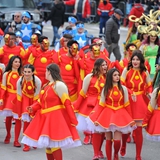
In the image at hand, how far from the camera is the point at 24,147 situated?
11117 mm

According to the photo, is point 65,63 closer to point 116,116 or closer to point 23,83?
point 23,83

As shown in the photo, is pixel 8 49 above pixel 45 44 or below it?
below

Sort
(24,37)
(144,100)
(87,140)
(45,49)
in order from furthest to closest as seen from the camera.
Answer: (24,37) → (45,49) → (87,140) → (144,100)

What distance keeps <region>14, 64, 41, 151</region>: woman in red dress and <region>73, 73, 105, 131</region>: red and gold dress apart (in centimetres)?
→ 73

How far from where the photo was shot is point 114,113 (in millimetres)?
9930

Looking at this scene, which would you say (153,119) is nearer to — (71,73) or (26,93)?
(26,93)

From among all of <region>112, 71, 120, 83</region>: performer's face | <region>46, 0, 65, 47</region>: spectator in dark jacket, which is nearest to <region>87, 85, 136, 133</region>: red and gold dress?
<region>112, 71, 120, 83</region>: performer's face

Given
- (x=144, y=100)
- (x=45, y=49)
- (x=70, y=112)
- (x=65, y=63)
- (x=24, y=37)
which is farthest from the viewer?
(x=24, y=37)

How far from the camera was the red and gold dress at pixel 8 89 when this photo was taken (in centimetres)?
1139

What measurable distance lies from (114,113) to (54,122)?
1140mm

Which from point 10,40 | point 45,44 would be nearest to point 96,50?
point 45,44

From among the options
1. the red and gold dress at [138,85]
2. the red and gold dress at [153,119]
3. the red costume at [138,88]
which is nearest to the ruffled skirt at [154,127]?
the red and gold dress at [153,119]

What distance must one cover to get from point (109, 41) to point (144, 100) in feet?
26.4

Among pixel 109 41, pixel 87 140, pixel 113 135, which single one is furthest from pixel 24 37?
pixel 113 135
